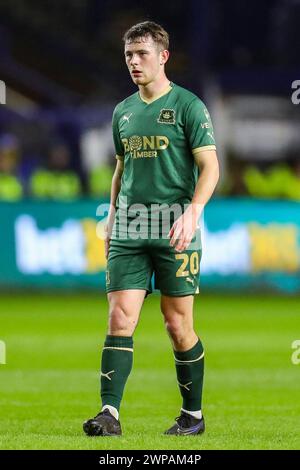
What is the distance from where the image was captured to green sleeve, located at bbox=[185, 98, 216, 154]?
7.66m

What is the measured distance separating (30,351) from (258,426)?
206 inches

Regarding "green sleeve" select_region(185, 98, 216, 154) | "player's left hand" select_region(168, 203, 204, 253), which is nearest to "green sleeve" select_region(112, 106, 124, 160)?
"green sleeve" select_region(185, 98, 216, 154)

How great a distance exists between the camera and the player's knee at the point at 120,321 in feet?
25.3

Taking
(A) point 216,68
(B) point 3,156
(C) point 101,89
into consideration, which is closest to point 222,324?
(B) point 3,156

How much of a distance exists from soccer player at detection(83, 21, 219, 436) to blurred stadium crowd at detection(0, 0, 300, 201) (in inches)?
630

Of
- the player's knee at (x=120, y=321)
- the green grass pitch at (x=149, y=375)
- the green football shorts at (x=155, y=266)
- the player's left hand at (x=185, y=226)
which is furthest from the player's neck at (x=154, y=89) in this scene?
the green grass pitch at (x=149, y=375)

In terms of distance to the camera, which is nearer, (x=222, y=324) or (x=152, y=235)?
(x=152, y=235)

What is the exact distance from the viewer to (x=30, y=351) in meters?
13.2

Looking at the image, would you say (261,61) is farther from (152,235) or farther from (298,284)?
(152,235)

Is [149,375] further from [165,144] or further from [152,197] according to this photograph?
[165,144]

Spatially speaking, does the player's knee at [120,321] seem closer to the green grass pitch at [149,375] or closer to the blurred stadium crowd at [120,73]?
the green grass pitch at [149,375]

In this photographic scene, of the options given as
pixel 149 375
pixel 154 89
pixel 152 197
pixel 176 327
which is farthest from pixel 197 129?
pixel 149 375

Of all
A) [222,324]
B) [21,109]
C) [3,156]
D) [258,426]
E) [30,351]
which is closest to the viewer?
[258,426]

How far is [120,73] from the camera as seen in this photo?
29.8 m
